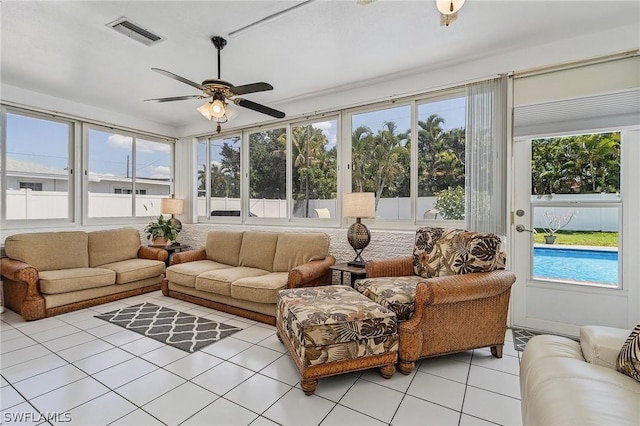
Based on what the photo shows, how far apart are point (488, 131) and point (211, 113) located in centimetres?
260

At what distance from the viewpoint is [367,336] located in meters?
1.96

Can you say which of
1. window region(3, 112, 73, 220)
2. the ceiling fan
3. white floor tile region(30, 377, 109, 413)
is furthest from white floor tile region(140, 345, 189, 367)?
window region(3, 112, 73, 220)

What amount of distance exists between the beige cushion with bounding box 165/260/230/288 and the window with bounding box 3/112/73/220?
6.06 ft

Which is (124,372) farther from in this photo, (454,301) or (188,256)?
(454,301)

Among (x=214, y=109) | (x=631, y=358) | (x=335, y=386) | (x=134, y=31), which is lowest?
(x=335, y=386)

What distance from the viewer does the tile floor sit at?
1.67 metres

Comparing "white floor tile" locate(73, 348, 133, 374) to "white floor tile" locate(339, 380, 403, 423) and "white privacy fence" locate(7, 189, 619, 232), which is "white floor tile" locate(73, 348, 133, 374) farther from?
"white privacy fence" locate(7, 189, 619, 232)

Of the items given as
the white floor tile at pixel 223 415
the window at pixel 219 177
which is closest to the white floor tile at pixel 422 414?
the white floor tile at pixel 223 415

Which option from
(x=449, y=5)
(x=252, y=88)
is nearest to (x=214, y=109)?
(x=252, y=88)

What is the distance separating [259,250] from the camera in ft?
12.7

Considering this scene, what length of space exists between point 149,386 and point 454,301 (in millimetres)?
2087

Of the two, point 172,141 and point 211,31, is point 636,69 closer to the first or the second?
point 211,31

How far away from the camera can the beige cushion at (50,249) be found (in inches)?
135

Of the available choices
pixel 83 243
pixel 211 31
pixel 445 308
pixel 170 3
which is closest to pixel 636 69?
pixel 445 308
